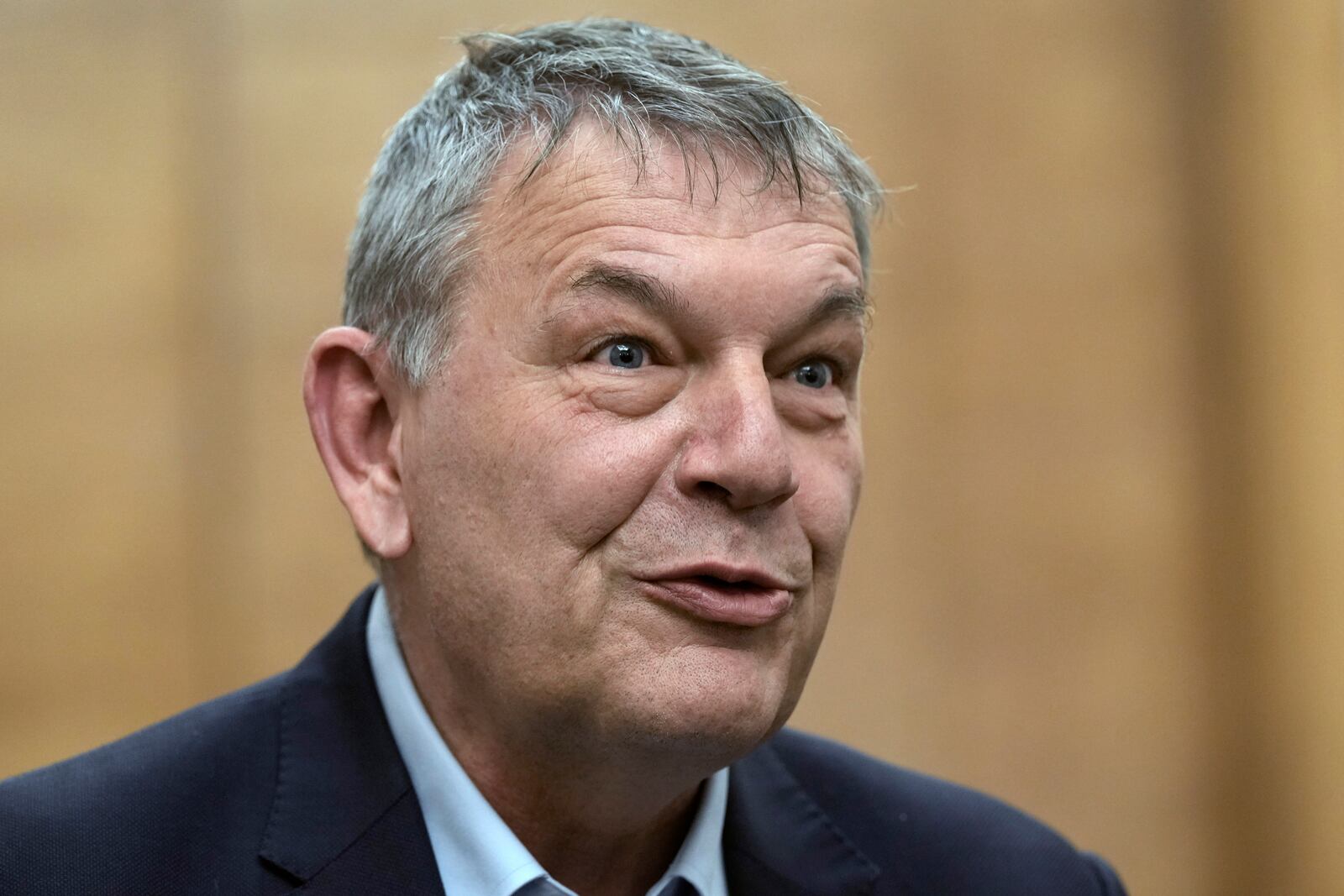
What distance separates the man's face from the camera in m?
1.90

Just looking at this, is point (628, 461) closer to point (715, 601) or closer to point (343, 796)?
point (715, 601)

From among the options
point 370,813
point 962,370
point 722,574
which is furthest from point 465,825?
point 962,370

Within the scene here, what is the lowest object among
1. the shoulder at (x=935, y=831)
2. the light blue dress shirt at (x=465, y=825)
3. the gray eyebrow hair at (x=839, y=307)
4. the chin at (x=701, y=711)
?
the shoulder at (x=935, y=831)

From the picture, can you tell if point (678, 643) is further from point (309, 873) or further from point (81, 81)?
point (81, 81)

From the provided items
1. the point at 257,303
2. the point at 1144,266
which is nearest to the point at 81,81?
the point at 257,303

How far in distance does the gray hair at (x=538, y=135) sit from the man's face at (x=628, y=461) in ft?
0.14

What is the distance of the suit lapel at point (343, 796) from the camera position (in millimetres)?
2004

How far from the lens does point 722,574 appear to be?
75.4 inches

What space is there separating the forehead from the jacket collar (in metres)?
0.77

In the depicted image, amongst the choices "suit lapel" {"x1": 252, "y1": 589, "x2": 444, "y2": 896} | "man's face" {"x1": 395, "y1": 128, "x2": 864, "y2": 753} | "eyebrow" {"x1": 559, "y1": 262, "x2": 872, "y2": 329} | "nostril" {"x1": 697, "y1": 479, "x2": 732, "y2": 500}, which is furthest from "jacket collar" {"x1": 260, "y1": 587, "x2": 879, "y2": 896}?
"eyebrow" {"x1": 559, "y1": 262, "x2": 872, "y2": 329}

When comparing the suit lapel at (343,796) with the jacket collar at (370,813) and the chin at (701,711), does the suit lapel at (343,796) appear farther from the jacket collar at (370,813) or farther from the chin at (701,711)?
the chin at (701,711)

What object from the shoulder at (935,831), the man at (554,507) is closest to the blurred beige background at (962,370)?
the shoulder at (935,831)

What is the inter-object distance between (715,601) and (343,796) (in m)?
0.66

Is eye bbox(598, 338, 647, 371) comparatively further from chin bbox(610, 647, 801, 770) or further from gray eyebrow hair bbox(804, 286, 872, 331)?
chin bbox(610, 647, 801, 770)
